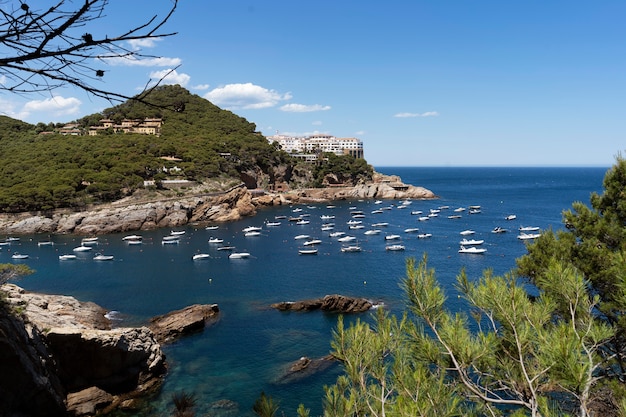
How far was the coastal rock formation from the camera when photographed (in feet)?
44.7

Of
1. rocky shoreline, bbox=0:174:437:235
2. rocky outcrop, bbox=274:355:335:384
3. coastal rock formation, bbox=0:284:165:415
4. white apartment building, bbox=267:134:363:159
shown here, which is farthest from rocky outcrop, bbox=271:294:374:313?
white apartment building, bbox=267:134:363:159

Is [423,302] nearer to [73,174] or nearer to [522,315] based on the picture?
[522,315]

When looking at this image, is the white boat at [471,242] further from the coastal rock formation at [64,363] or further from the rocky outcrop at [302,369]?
the coastal rock formation at [64,363]

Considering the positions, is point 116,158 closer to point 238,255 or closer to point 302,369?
point 238,255

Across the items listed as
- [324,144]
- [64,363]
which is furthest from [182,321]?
[324,144]

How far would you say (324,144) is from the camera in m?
152

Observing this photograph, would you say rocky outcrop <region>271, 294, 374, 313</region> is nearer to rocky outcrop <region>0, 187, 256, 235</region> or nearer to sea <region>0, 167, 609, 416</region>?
sea <region>0, 167, 609, 416</region>

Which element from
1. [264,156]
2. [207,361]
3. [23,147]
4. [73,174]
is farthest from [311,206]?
[207,361]

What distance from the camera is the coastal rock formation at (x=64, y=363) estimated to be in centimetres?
1363

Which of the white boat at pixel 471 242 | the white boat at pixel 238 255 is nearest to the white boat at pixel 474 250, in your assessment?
the white boat at pixel 471 242

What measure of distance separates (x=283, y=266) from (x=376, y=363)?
115 feet

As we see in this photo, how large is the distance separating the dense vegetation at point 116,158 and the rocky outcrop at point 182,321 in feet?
87.5

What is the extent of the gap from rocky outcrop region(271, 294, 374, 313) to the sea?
0.68 metres

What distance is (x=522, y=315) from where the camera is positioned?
5891 millimetres
